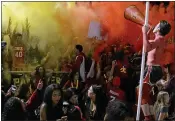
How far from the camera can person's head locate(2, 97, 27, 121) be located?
4148mm

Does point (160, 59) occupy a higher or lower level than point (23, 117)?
higher

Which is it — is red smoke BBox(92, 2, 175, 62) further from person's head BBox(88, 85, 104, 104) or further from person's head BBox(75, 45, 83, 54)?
person's head BBox(88, 85, 104, 104)

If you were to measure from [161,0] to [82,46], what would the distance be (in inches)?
40.1

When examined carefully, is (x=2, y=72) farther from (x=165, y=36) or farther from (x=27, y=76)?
(x=165, y=36)

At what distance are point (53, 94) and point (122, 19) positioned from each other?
115 centimetres

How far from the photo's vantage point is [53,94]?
13.4 feet

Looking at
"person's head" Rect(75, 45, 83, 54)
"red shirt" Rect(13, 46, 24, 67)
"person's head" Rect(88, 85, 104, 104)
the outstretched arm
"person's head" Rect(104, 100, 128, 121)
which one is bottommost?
"person's head" Rect(104, 100, 128, 121)

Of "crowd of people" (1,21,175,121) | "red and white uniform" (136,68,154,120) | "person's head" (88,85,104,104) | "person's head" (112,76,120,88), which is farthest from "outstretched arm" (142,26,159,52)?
"person's head" (88,85,104,104)

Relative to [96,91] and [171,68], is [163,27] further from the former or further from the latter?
[96,91]

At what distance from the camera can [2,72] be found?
13.5ft

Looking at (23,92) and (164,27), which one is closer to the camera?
(164,27)

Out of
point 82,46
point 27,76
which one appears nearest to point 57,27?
point 82,46

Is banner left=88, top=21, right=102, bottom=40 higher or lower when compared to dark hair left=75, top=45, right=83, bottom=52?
higher

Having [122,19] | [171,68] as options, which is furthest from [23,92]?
[171,68]
